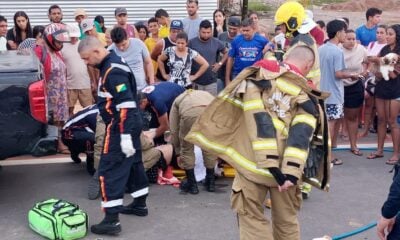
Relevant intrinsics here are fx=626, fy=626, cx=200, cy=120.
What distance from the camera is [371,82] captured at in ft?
29.5

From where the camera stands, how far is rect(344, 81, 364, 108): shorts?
27.1ft

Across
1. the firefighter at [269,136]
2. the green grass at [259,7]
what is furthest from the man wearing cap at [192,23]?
A: the green grass at [259,7]

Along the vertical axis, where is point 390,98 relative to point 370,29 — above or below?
below

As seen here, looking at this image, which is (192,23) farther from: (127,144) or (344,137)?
(127,144)

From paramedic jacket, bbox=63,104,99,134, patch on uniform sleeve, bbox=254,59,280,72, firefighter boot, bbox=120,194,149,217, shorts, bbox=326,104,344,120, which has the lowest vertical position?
firefighter boot, bbox=120,194,149,217

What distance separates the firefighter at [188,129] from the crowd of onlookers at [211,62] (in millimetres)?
1398

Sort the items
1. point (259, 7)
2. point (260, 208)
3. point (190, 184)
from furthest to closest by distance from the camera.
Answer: point (259, 7) → point (190, 184) → point (260, 208)

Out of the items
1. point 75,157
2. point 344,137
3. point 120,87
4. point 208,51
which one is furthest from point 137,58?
point 344,137

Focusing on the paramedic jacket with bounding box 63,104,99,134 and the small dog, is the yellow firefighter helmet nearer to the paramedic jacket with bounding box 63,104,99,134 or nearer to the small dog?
the small dog

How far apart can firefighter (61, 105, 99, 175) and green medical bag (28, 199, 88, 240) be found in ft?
4.95

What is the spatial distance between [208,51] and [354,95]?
2.17m

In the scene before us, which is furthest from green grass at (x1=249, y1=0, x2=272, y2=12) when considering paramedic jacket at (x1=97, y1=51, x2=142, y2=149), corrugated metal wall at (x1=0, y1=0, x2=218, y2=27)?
paramedic jacket at (x1=97, y1=51, x2=142, y2=149)

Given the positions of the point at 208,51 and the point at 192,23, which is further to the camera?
the point at 192,23

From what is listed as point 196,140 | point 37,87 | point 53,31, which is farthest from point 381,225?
point 53,31
